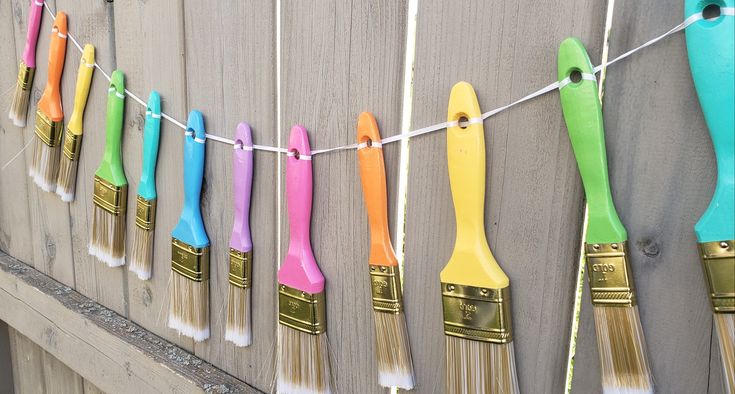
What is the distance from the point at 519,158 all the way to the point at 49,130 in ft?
2.58

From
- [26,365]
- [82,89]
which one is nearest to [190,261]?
[82,89]

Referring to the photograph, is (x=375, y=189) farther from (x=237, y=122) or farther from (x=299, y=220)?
(x=237, y=122)

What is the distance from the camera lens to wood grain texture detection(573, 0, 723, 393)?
1.39 feet

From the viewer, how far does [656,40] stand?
0.43 m

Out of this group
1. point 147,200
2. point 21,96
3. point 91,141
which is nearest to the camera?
point 147,200

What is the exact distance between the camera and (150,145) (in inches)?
31.7

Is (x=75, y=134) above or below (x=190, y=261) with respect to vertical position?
above

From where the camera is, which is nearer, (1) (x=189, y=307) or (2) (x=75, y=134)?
(1) (x=189, y=307)

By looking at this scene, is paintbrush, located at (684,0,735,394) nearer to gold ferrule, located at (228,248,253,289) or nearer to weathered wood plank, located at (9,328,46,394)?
gold ferrule, located at (228,248,253,289)

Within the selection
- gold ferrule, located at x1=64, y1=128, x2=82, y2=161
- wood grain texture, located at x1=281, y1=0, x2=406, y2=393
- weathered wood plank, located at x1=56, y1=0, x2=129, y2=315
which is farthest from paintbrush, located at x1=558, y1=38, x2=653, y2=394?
gold ferrule, located at x1=64, y1=128, x2=82, y2=161

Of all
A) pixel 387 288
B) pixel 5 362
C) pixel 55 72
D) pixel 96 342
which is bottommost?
pixel 5 362

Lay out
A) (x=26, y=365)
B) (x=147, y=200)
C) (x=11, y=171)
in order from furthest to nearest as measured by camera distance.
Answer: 1. (x=26, y=365)
2. (x=11, y=171)
3. (x=147, y=200)

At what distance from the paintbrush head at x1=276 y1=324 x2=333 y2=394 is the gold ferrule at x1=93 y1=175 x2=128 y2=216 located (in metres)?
0.35

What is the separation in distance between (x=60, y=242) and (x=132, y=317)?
23 cm
